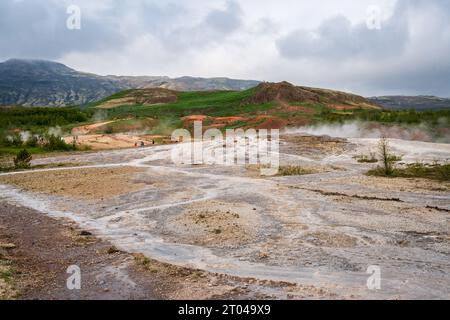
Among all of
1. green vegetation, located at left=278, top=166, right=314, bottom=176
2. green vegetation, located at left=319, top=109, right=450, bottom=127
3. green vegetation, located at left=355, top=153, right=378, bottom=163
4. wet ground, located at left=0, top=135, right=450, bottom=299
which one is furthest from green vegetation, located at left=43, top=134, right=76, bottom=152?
green vegetation, located at left=319, top=109, right=450, bottom=127

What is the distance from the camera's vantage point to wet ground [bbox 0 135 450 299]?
41.3ft

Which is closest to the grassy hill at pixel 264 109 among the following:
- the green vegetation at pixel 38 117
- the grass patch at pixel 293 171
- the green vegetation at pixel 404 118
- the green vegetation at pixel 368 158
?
the green vegetation at pixel 404 118

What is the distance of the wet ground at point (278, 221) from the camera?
1260 cm

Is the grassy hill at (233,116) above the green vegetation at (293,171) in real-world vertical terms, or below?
above

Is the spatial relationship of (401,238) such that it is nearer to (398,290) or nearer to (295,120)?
(398,290)

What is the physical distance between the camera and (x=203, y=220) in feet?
62.3

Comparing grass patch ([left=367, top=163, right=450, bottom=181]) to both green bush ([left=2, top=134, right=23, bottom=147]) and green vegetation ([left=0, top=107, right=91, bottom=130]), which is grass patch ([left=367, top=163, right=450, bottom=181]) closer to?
green bush ([left=2, top=134, right=23, bottom=147])

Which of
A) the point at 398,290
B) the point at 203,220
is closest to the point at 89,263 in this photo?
the point at 203,220

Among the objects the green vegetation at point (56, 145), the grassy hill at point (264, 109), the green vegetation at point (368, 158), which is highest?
the grassy hill at point (264, 109)

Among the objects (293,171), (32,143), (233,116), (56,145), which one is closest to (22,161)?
(56,145)

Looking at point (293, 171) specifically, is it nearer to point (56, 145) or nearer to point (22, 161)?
point (22, 161)

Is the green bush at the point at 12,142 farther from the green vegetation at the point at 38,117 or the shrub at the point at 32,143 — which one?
the green vegetation at the point at 38,117

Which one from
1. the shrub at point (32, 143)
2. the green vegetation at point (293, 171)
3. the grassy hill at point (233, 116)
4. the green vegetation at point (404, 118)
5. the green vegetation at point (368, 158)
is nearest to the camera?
the green vegetation at point (293, 171)

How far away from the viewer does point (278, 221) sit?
19.0m
